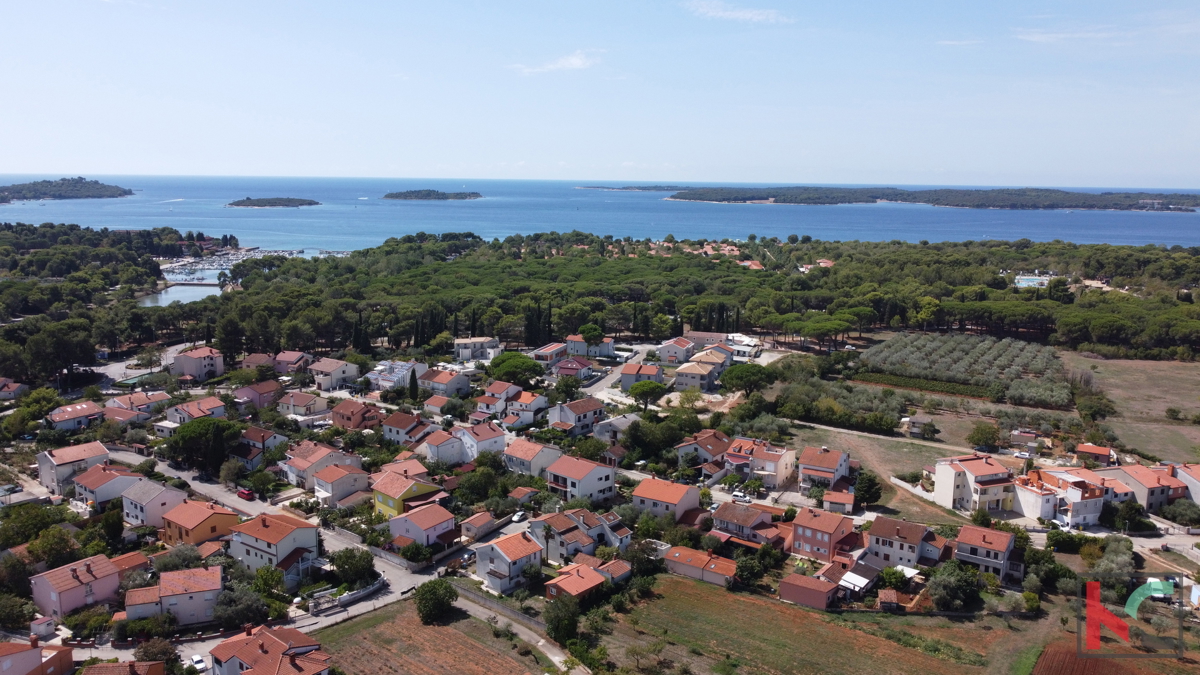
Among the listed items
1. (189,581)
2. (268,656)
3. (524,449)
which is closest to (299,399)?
(524,449)

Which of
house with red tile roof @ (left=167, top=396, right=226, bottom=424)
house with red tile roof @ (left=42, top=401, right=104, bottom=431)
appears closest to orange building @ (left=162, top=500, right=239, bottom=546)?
house with red tile roof @ (left=167, top=396, right=226, bottom=424)

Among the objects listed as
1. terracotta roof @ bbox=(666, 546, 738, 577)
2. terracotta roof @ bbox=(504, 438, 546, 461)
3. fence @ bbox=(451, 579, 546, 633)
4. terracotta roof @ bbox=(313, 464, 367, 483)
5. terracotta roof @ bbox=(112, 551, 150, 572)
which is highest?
terracotta roof @ bbox=(504, 438, 546, 461)

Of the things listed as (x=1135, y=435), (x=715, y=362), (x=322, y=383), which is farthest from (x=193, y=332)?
(x=1135, y=435)

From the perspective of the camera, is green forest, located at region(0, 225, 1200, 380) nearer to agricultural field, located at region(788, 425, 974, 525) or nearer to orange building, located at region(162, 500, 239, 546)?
agricultural field, located at region(788, 425, 974, 525)

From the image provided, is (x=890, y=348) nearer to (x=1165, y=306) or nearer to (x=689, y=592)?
(x=1165, y=306)

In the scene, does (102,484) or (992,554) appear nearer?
(992,554)

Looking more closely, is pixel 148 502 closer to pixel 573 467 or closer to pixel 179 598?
pixel 179 598
